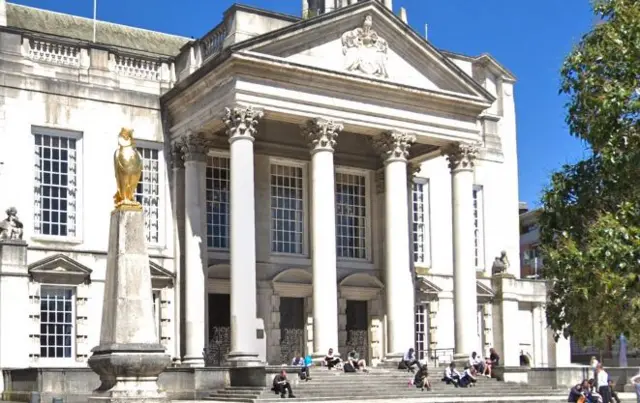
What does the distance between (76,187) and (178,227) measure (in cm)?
358

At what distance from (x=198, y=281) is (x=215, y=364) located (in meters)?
3.03

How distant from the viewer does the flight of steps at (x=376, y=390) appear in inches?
1123

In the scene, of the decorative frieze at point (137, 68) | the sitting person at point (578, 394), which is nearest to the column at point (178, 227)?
the decorative frieze at point (137, 68)

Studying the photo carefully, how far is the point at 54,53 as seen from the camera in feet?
111

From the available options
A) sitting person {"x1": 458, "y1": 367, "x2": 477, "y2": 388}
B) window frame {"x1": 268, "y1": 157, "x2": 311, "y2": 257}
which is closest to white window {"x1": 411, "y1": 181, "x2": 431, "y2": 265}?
window frame {"x1": 268, "y1": 157, "x2": 311, "y2": 257}

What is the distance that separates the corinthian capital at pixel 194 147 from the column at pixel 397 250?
226 inches

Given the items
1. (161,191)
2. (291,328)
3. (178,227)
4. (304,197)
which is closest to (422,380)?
(291,328)

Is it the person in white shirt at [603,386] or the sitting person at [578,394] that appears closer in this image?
the sitting person at [578,394]

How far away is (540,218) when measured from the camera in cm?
2205

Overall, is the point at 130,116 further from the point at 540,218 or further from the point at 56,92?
the point at 540,218

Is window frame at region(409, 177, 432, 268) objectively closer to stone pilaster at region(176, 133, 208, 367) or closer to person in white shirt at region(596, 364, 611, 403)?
stone pilaster at region(176, 133, 208, 367)

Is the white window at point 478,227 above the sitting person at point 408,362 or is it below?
above

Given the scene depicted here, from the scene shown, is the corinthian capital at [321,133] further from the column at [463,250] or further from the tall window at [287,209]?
the column at [463,250]

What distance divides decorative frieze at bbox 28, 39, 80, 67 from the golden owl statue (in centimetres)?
1674
